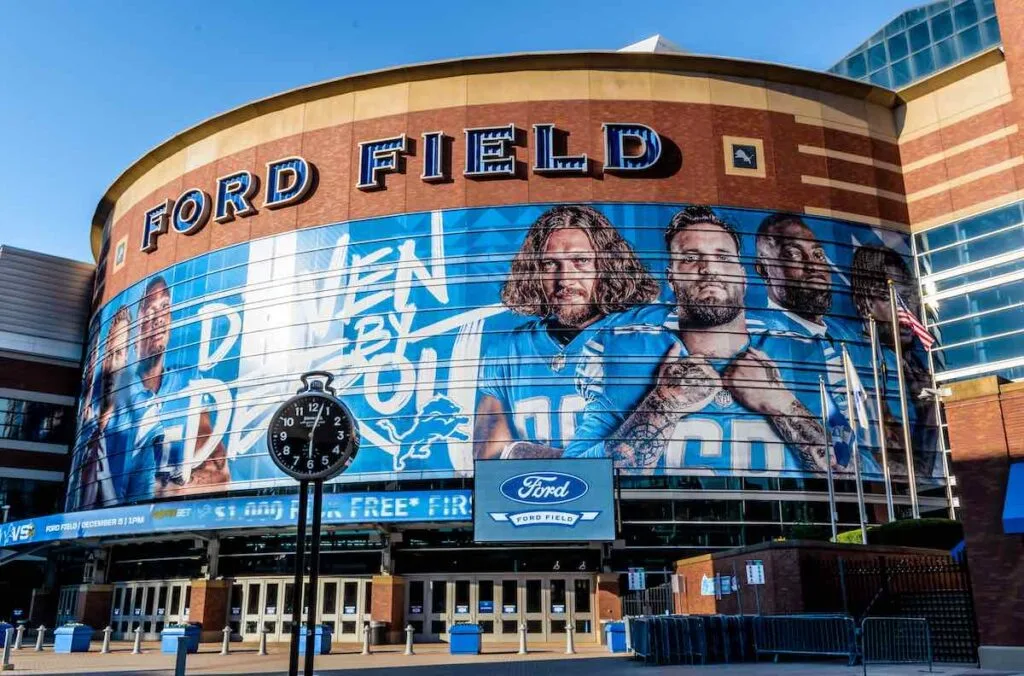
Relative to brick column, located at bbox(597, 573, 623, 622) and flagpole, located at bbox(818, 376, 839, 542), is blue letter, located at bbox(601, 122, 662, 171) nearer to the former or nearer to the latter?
flagpole, located at bbox(818, 376, 839, 542)

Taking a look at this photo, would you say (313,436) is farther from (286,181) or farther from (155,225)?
(155,225)

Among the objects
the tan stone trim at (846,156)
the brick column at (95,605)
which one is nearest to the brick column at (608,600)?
the tan stone trim at (846,156)

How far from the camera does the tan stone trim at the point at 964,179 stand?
48.0 meters

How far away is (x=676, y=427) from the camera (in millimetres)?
42469

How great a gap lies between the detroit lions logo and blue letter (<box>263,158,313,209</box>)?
48.8 feet

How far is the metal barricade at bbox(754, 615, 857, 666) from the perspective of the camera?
20.4 meters

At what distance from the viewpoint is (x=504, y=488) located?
36812 millimetres

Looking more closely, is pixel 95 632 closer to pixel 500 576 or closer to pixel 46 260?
pixel 500 576

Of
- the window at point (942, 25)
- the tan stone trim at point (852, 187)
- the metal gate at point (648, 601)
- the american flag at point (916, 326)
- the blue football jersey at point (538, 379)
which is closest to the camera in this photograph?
the metal gate at point (648, 601)

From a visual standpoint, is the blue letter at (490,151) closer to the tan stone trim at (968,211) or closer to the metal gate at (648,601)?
the metal gate at (648,601)

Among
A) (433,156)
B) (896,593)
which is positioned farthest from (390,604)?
(433,156)

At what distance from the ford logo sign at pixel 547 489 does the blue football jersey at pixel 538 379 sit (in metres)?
5.71

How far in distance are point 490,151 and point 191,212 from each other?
761 inches

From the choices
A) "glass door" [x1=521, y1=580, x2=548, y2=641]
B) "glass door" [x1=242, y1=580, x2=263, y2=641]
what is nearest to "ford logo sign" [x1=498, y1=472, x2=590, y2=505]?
"glass door" [x1=521, y1=580, x2=548, y2=641]
